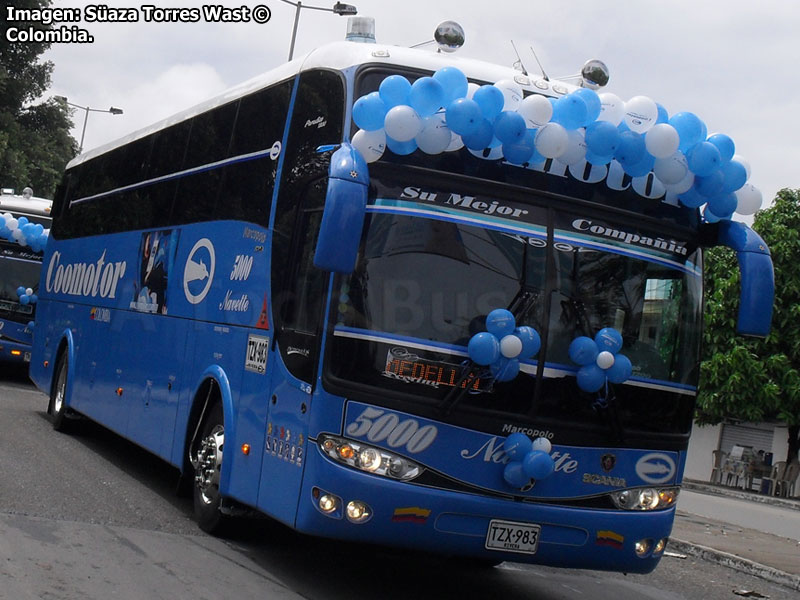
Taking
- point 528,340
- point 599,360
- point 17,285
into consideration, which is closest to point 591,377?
point 599,360

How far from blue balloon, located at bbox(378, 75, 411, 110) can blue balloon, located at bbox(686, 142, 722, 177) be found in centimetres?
183

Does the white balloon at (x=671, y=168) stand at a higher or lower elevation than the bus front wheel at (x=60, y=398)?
higher

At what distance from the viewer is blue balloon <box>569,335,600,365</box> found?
22.0ft

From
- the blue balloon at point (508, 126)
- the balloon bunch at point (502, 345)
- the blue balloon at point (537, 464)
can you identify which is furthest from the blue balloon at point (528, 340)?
the blue balloon at point (508, 126)

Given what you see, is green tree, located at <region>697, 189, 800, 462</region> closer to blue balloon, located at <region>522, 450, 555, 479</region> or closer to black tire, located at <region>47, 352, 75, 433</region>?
black tire, located at <region>47, 352, 75, 433</region>

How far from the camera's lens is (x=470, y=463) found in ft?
22.0

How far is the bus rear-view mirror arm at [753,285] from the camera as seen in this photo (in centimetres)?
702

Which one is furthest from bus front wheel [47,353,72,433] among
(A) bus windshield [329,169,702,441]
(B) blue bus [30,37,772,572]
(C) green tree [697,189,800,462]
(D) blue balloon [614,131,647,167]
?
(C) green tree [697,189,800,462]

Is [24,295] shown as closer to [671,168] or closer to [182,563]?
[182,563]

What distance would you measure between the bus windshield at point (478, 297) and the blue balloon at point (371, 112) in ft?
1.11

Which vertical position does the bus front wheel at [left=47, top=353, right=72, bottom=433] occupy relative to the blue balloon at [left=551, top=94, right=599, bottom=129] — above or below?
below

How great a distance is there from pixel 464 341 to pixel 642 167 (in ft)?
5.24

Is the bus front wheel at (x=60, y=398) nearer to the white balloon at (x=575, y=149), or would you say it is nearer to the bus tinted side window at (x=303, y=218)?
the bus tinted side window at (x=303, y=218)

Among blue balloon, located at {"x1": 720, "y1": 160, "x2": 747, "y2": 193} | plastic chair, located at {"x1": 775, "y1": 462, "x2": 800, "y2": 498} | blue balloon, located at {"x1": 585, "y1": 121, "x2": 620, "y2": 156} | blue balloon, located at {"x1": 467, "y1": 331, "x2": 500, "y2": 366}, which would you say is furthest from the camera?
plastic chair, located at {"x1": 775, "y1": 462, "x2": 800, "y2": 498}
